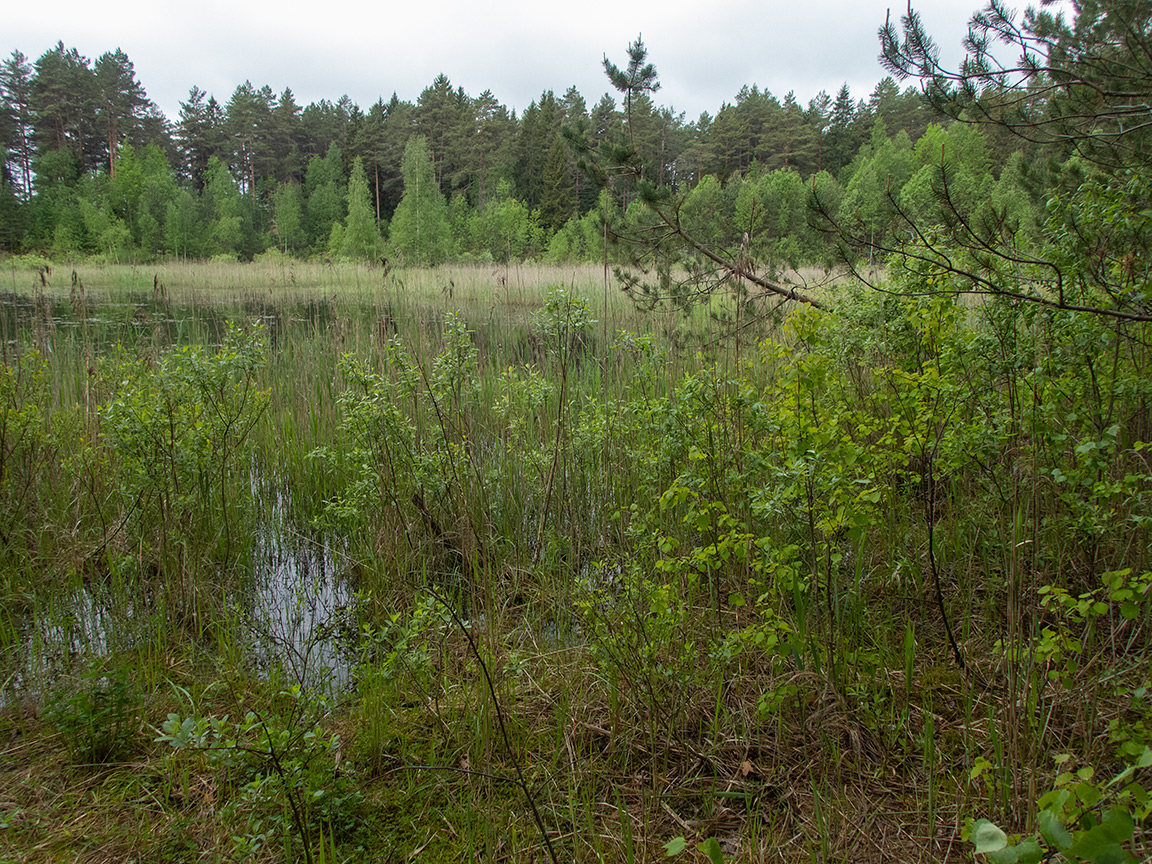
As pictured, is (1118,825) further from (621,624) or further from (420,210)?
(420,210)

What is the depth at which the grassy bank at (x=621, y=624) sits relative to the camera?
5.16ft

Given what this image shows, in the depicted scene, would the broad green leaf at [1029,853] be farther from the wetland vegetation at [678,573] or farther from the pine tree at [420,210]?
the pine tree at [420,210]

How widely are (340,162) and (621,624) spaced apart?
1696 inches

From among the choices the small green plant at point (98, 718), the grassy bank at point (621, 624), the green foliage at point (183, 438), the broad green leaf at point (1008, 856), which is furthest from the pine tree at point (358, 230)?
the broad green leaf at point (1008, 856)

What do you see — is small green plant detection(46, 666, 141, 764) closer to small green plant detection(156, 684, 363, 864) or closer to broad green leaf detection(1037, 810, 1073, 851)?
small green plant detection(156, 684, 363, 864)

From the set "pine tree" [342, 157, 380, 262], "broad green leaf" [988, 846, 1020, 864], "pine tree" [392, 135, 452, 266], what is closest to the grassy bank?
"broad green leaf" [988, 846, 1020, 864]

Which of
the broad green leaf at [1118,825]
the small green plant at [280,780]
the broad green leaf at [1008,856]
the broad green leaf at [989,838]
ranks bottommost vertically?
the small green plant at [280,780]

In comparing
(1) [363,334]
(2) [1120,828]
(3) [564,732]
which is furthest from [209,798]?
(1) [363,334]

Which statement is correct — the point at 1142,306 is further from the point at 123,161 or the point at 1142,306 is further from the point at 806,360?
the point at 123,161

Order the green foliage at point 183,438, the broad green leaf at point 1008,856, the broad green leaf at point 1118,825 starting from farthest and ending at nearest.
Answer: the green foliage at point 183,438 < the broad green leaf at point 1008,856 < the broad green leaf at point 1118,825

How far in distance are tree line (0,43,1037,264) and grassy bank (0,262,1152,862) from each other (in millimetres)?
16410

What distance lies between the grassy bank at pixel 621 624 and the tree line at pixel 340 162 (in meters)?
16.4

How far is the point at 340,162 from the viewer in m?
39.0

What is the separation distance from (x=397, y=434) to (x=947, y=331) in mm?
2394
